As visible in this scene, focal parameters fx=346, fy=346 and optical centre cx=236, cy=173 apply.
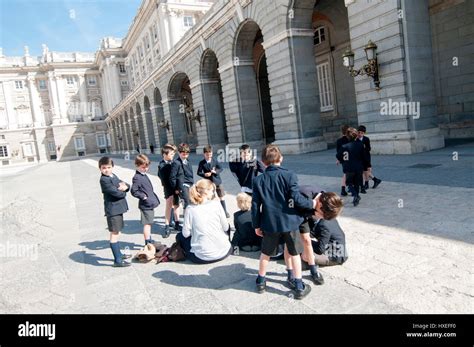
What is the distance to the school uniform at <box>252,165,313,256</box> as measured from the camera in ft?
11.4

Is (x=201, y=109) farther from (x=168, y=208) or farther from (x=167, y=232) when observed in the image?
(x=167, y=232)

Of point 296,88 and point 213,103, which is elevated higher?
point 213,103

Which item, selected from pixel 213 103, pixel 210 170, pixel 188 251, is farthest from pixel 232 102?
pixel 188 251

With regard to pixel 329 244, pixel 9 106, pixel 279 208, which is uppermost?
pixel 9 106

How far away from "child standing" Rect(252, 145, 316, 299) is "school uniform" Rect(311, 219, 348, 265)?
686 mm

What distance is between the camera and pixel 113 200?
4.91 meters

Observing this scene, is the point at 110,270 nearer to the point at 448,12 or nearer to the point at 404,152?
the point at 404,152

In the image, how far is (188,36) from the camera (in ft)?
80.1

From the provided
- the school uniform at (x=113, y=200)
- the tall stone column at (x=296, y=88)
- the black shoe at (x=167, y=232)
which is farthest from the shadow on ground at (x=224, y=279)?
the tall stone column at (x=296, y=88)

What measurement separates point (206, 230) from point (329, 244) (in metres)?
1.60

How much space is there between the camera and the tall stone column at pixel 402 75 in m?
10.8

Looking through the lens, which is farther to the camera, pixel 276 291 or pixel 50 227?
pixel 50 227
